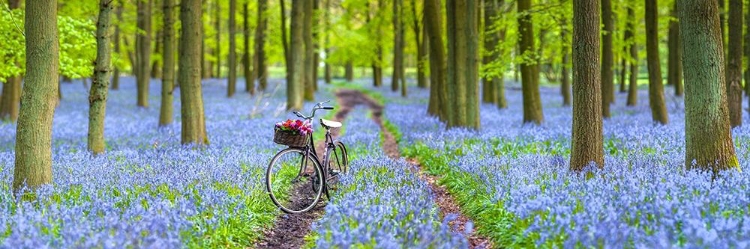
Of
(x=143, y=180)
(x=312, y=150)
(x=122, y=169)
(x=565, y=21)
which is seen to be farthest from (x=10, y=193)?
(x=565, y=21)

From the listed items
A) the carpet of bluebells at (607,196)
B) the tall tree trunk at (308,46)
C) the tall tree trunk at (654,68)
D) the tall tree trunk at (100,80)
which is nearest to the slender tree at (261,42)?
the tall tree trunk at (308,46)

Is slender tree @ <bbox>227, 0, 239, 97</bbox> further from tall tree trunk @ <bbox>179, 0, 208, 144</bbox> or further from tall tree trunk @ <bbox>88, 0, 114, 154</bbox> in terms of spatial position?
tall tree trunk @ <bbox>88, 0, 114, 154</bbox>

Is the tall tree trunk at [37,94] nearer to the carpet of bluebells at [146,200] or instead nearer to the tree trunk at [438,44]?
the carpet of bluebells at [146,200]

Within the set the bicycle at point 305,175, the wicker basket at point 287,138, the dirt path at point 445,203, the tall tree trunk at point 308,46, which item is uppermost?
the tall tree trunk at point 308,46

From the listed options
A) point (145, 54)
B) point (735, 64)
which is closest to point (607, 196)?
point (735, 64)

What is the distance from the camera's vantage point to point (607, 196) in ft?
18.7

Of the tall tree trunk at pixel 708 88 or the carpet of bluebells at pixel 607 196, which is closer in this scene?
the carpet of bluebells at pixel 607 196

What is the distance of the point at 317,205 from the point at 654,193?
14.6 ft

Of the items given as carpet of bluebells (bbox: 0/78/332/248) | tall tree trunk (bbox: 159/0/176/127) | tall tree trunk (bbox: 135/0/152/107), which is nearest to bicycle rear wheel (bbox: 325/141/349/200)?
carpet of bluebells (bbox: 0/78/332/248)

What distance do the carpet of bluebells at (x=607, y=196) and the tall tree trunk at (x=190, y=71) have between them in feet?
16.3

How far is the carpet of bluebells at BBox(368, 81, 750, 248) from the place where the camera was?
447 cm

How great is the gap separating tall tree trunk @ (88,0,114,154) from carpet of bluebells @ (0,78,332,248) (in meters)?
0.64

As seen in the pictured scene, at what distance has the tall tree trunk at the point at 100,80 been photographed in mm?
10672

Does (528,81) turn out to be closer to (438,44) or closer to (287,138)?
(438,44)
